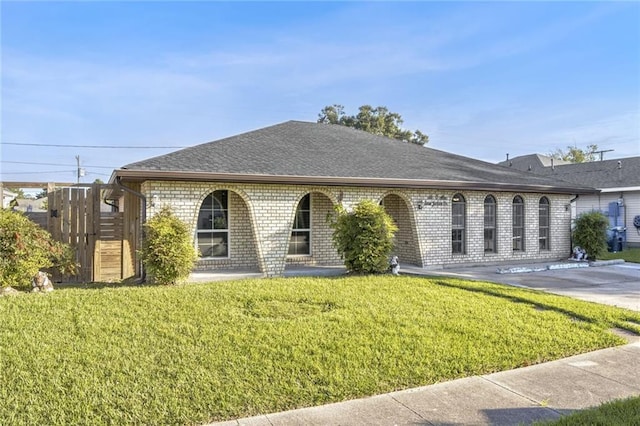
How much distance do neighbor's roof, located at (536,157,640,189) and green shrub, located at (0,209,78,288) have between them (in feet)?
76.6

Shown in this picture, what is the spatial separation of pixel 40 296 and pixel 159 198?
3197 millimetres

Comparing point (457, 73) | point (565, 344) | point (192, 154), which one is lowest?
point (565, 344)

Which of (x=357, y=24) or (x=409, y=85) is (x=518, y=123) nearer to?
(x=409, y=85)

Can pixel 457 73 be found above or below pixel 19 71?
above

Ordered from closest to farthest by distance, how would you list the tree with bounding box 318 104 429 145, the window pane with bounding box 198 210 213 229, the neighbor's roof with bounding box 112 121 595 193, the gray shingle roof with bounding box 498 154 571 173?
the neighbor's roof with bounding box 112 121 595 193 → the window pane with bounding box 198 210 213 229 → the gray shingle roof with bounding box 498 154 571 173 → the tree with bounding box 318 104 429 145

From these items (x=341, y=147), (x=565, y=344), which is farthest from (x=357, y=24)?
(x=565, y=344)

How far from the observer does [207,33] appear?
44.1 ft

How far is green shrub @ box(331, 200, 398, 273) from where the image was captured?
9.76 m

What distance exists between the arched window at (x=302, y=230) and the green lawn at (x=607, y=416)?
30.6 feet

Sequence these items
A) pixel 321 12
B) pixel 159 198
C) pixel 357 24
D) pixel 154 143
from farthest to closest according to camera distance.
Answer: pixel 154 143 → pixel 357 24 → pixel 321 12 → pixel 159 198

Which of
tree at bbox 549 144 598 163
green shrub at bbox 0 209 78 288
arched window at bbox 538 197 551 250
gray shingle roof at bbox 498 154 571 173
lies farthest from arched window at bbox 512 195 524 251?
tree at bbox 549 144 598 163

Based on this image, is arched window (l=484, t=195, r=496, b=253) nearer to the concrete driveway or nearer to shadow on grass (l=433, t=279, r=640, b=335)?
the concrete driveway

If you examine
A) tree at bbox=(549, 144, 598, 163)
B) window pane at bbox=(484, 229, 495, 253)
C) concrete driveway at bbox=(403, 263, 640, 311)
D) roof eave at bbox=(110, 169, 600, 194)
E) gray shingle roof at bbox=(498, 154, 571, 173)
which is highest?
tree at bbox=(549, 144, 598, 163)

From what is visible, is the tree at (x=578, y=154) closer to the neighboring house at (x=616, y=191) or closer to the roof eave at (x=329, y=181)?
the neighboring house at (x=616, y=191)
